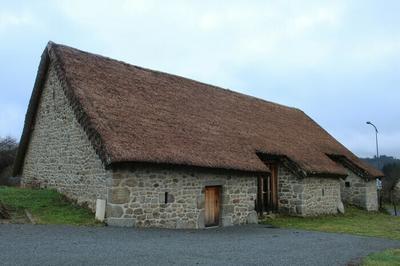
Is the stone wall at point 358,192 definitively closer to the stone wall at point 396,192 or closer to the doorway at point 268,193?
the doorway at point 268,193

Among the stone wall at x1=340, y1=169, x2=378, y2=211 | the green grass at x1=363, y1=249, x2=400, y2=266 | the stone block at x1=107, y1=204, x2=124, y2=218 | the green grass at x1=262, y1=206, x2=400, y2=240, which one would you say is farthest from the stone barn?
the green grass at x1=363, y1=249, x2=400, y2=266

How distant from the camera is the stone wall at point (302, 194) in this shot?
55.9 feet

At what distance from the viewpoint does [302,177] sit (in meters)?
16.8

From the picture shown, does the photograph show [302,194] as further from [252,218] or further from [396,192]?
[396,192]

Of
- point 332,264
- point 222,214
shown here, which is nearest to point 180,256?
point 332,264

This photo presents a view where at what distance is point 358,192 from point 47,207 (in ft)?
53.3

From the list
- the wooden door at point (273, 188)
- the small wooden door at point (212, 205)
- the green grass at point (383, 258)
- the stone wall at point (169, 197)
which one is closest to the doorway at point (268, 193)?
the wooden door at point (273, 188)

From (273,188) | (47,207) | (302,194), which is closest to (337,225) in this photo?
(302,194)

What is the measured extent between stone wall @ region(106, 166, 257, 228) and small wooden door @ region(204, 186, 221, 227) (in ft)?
0.62

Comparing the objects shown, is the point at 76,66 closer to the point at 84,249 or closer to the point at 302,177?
the point at 84,249

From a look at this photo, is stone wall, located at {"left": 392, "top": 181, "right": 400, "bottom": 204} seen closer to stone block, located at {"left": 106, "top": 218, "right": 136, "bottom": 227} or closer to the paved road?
the paved road

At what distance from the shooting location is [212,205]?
13.8m

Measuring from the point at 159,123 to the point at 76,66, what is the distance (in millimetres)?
3532

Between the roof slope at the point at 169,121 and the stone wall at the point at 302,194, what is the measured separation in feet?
2.09
